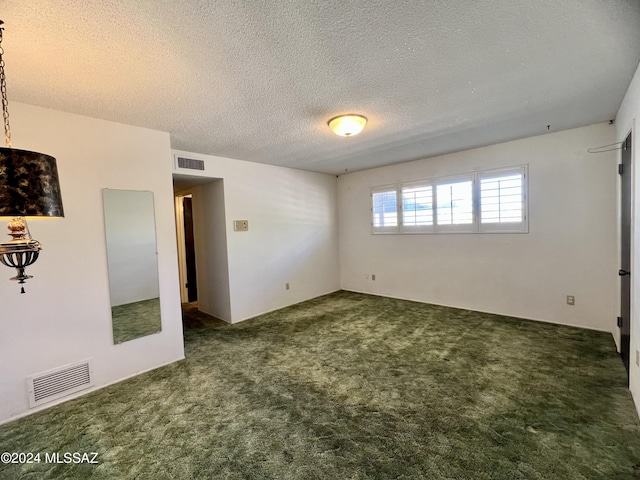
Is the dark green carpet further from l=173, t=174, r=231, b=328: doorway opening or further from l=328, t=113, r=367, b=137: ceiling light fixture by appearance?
l=328, t=113, r=367, b=137: ceiling light fixture

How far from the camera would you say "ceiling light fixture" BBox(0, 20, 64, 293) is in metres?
1.21

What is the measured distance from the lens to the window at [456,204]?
401cm

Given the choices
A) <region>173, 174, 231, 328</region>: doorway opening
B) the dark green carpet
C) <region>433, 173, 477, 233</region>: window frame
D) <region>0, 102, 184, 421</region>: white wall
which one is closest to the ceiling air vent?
<region>173, 174, 231, 328</region>: doorway opening

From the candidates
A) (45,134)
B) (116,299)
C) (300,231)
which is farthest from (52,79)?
(300,231)

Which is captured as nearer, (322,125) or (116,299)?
(116,299)

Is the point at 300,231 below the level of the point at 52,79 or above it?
below

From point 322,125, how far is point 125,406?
3095 millimetres

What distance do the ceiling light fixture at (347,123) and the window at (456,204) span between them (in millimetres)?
2410

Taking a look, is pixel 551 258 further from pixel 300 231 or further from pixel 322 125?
pixel 300 231

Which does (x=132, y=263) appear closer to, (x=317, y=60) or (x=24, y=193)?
(x=24, y=193)

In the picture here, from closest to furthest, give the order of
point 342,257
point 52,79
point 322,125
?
point 52,79, point 322,125, point 342,257

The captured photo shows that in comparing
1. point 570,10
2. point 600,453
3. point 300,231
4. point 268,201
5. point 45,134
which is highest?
point 570,10

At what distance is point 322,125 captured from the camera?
9.95ft

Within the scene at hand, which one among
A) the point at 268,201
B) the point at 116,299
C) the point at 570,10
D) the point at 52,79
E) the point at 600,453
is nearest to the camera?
the point at 570,10
